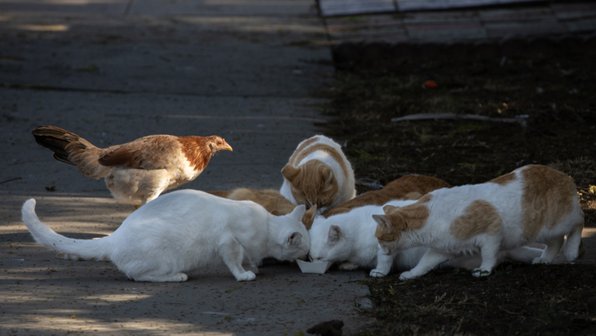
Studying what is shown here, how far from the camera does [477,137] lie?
10.8m

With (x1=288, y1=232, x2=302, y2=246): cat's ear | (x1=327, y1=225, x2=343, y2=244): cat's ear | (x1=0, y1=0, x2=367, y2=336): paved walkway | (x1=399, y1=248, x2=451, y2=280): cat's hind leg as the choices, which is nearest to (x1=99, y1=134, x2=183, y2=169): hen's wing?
(x1=0, y1=0, x2=367, y2=336): paved walkway

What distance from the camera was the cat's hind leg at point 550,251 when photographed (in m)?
6.61

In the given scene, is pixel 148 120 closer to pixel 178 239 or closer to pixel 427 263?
pixel 178 239

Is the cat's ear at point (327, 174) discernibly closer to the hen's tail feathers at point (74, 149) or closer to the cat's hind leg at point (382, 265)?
the cat's hind leg at point (382, 265)

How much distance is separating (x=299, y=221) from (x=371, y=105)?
17.9ft

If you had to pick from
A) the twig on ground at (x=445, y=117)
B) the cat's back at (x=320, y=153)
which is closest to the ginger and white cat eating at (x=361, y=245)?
the cat's back at (x=320, y=153)

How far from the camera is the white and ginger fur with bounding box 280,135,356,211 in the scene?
303 inches

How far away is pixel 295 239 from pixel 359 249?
0.47 meters

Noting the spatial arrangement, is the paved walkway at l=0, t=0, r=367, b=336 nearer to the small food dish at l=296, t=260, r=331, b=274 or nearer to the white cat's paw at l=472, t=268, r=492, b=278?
the small food dish at l=296, t=260, r=331, b=274

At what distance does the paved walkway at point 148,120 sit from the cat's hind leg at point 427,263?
0.39 metres

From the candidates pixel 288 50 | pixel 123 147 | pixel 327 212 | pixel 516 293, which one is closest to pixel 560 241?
pixel 516 293

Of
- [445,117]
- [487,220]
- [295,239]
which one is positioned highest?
[487,220]

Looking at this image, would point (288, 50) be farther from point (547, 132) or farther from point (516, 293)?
point (516, 293)

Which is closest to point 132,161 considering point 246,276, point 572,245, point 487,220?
point 246,276
